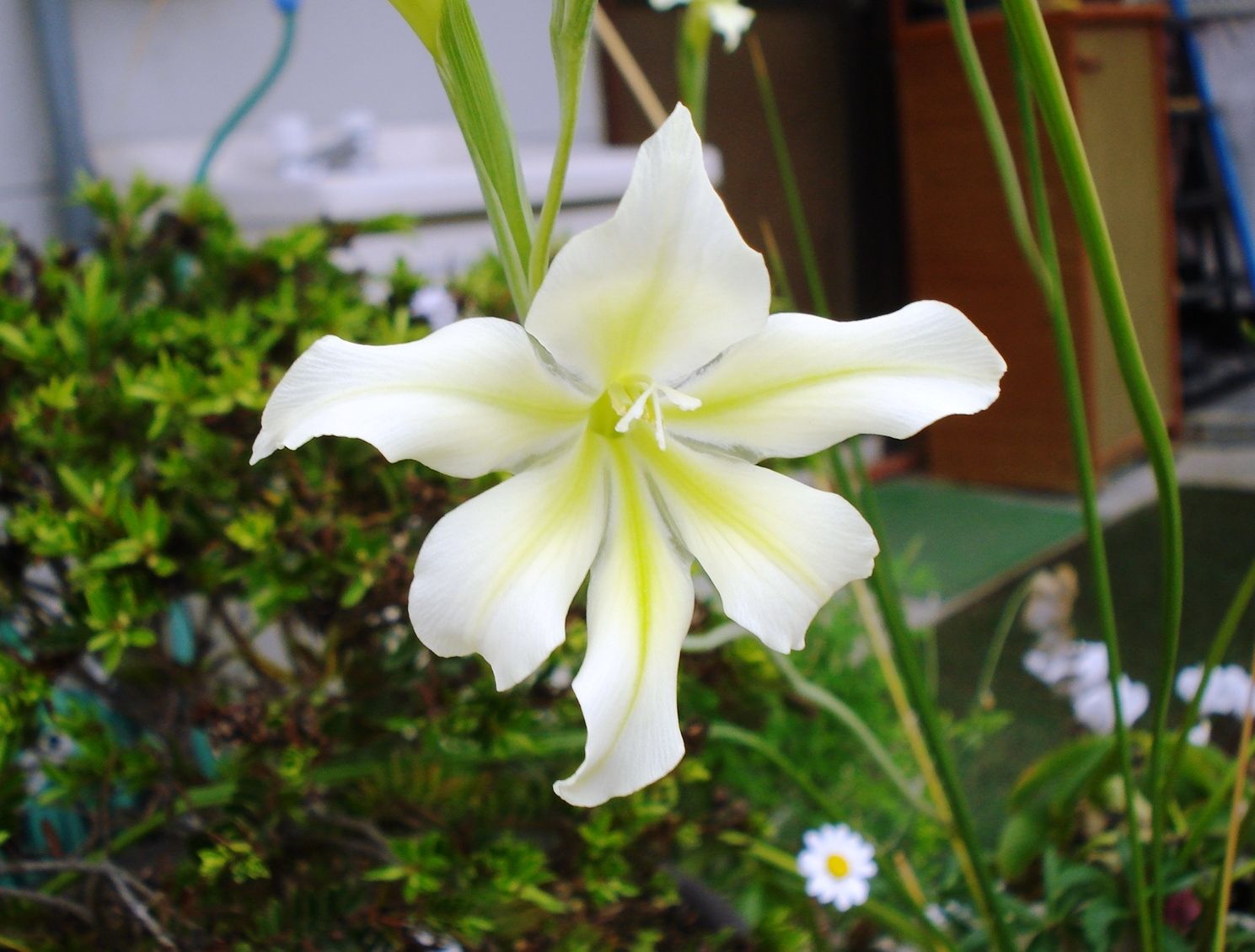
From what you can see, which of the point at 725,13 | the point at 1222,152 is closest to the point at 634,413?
the point at 725,13

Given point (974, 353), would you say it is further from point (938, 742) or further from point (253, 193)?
point (253, 193)

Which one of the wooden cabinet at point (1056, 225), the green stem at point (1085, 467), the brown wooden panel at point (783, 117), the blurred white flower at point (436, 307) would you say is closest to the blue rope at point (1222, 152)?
the wooden cabinet at point (1056, 225)

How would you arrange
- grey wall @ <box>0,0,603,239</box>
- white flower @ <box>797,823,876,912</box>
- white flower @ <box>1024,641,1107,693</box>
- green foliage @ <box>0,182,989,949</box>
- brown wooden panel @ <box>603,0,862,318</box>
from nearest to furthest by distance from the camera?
1. green foliage @ <box>0,182,989,949</box>
2. white flower @ <box>797,823,876,912</box>
3. white flower @ <box>1024,641,1107,693</box>
4. grey wall @ <box>0,0,603,239</box>
5. brown wooden panel @ <box>603,0,862,318</box>

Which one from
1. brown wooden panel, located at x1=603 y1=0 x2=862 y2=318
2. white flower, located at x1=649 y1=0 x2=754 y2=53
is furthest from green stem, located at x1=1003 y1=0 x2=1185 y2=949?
brown wooden panel, located at x1=603 y1=0 x2=862 y2=318

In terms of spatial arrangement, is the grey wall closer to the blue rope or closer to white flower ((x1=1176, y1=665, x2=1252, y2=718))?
white flower ((x1=1176, y1=665, x2=1252, y2=718))

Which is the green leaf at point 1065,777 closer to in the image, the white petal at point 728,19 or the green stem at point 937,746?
the green stem at point 937,746

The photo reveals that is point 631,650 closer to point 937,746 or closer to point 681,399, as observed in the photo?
point 681,399
